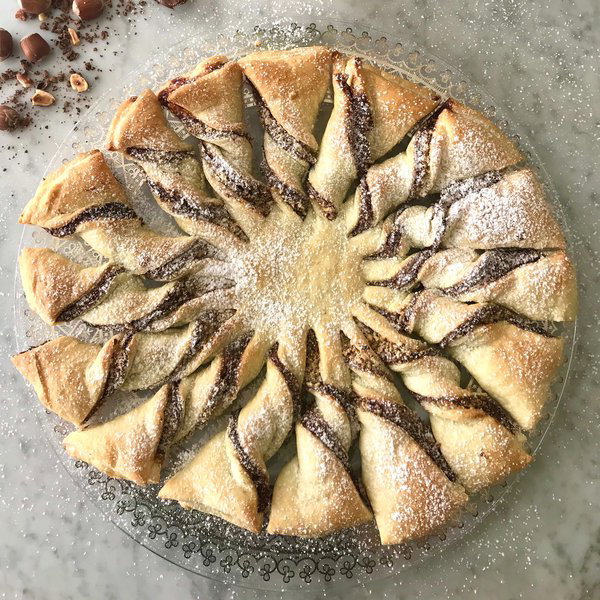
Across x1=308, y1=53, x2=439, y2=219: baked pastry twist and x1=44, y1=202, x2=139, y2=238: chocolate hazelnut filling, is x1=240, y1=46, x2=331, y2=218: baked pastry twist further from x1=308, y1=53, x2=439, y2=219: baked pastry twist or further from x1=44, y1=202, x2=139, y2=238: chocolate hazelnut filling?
x1=44, y1=202, x2=139, y2=238: chocolate hazelnut filling

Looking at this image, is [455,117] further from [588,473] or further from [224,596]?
[224,596]

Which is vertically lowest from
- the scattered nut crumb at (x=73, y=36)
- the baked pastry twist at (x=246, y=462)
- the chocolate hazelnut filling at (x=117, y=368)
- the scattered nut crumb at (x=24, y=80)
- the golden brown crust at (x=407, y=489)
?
the golden brown crust at (x=407, y=489)

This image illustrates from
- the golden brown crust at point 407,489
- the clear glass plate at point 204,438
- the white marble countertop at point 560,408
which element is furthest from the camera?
the white marble countertop at point 560,408

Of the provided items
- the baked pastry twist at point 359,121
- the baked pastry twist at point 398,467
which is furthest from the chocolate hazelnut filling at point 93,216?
the baked pastry twist at point 398,467

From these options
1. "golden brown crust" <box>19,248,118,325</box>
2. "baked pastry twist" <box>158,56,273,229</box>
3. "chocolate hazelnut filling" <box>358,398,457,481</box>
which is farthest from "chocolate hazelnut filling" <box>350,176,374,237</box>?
"golden brown crust" <box>19,248,118,325</box>

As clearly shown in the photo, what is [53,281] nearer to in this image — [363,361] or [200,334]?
[200,334]

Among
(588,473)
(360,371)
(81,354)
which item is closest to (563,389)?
(588,473)

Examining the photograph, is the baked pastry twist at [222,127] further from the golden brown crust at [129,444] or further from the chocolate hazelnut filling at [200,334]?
the golden brown crust at [129,444]

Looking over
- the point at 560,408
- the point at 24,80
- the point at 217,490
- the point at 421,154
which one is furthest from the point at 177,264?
the point at 560,408
